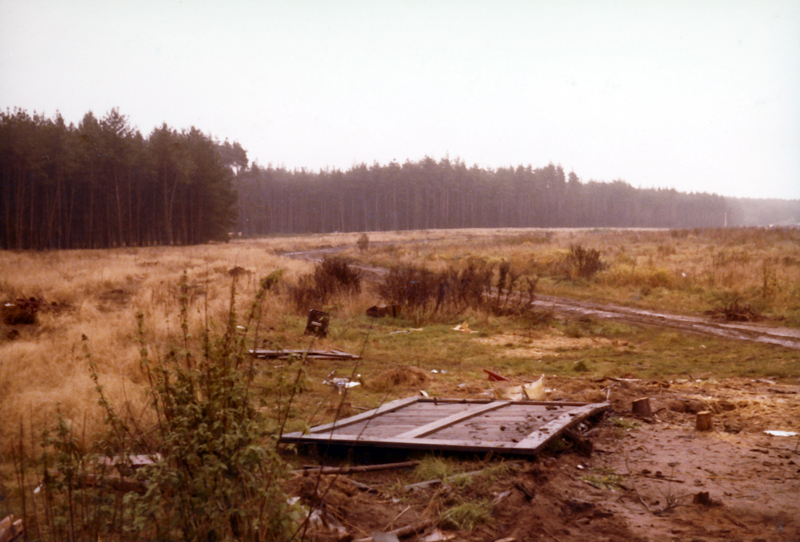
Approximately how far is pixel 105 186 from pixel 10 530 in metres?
49.2

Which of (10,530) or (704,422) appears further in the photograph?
(704,422)

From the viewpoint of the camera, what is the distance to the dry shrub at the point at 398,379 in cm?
823

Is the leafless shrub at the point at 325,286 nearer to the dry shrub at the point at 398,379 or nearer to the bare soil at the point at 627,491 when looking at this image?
the dry shrub at the point at 398,379

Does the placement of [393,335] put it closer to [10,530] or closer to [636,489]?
[636,489]

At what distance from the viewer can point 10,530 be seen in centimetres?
342

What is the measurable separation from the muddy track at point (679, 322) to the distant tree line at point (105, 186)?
35.8m

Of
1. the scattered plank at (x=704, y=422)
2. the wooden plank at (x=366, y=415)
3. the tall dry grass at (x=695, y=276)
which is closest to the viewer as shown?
the wooden plank at (x=366, y=415)

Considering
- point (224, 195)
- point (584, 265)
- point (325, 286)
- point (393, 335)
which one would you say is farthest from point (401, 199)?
point (393, 335)

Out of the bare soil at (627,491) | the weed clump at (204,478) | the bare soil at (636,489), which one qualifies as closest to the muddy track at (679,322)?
the bare soil at (636,489)

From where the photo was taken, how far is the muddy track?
11734 millimetres

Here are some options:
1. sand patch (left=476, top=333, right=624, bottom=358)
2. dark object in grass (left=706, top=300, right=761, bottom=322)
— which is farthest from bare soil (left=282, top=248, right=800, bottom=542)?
dark object in grass (left=706, top=300, right=761, bottom=322)

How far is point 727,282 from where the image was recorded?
17.5 m

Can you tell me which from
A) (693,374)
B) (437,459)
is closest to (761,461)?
(437,459)

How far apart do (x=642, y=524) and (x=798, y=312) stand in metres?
12.6
